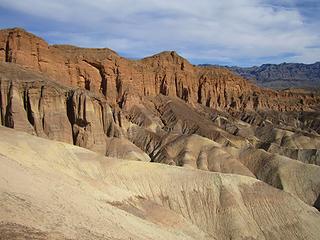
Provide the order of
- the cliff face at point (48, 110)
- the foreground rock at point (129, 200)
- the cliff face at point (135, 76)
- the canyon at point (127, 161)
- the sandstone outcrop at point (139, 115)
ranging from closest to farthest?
the foreground rock at point (129, 200) < the canyon at point (127, 161) < the cliff face at point (48, 110) < the sandstone outcrop at point (139, 115) < the cliff face at point (135, 76)

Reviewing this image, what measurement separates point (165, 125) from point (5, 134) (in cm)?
7598

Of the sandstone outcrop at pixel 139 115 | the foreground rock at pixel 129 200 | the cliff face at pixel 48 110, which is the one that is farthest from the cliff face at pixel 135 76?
the foreground rock at pixel 129 200

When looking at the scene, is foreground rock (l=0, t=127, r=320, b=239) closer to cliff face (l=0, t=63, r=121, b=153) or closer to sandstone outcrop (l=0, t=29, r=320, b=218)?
sandstone outcrop (l=0, t=29, r=320, b=218)

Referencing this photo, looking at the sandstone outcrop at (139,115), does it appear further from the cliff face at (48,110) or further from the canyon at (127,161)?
the canyon at (127,161)

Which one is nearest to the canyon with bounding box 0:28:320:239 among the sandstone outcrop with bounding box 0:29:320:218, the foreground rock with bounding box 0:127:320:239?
the foreground rock with bounding box 0:127:320:239

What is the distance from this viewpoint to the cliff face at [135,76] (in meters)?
91.3

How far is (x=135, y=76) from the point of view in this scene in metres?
130

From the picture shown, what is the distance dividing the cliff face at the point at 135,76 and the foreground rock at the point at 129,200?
44.5 m

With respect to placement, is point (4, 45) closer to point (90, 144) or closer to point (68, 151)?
point (90, 144)

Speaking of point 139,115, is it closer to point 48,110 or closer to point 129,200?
point 48,110

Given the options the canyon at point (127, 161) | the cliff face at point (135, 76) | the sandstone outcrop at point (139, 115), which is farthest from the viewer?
the cliff face at point (135, 76)

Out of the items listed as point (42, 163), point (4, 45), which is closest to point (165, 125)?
point (4, 45)

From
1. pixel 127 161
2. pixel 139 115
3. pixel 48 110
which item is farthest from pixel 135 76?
pixel 127 161

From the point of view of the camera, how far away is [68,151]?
51.2 meters
